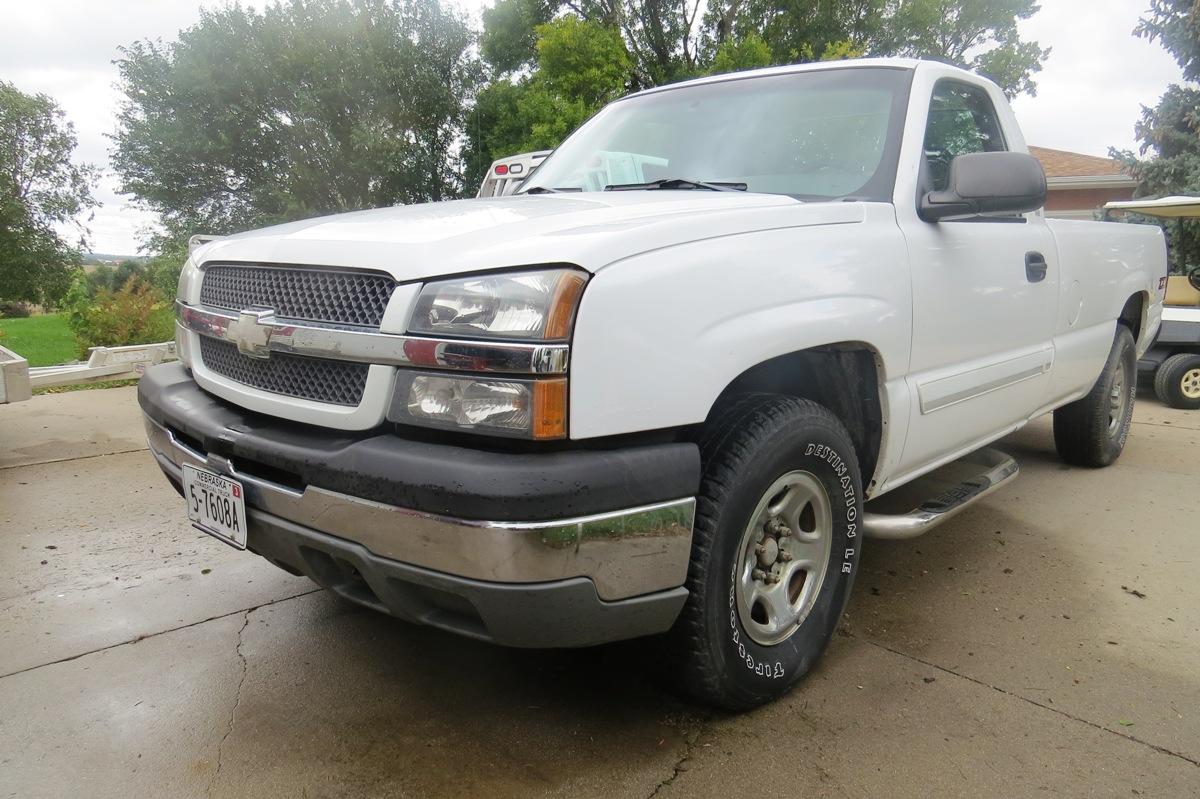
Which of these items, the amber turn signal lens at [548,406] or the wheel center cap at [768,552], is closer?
the amber turn signal lens at [548,406]

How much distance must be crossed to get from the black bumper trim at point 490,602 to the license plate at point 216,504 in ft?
0.43

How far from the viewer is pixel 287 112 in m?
21.3

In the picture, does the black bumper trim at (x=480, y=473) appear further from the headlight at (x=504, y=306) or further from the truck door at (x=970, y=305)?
the truck door at (x=970, y=305)

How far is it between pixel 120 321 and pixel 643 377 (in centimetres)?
1121

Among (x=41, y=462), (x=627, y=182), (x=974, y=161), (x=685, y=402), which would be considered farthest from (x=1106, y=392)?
(x=41, y=462)

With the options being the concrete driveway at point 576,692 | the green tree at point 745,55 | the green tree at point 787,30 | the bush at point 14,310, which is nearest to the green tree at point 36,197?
the bush at point 14,310

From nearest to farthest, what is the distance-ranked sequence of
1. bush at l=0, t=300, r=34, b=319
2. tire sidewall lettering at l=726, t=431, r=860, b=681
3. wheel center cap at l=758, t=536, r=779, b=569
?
tire sidewall lettering at l=726, t=431, r=860, b=681 → wheel center cap at l=758, t=536, r=779, b=569 → bush at l=0, t=300, r=34, b=319

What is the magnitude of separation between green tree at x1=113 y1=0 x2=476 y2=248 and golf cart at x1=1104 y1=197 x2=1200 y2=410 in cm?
1693

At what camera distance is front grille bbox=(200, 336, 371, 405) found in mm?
2014

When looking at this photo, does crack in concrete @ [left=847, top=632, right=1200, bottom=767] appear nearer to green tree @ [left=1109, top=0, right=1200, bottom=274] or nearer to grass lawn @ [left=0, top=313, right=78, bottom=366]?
grass lawn @ [left=0, top=313, right=78, bottom=366]

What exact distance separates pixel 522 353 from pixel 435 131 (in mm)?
21958

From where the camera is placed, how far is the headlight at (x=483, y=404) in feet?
5.73

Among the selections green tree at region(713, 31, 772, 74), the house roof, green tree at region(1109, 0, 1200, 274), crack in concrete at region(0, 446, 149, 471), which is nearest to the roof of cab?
crack in concrete at region(0, 446, 149, 471)

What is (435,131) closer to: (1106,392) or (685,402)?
(1106,392)
